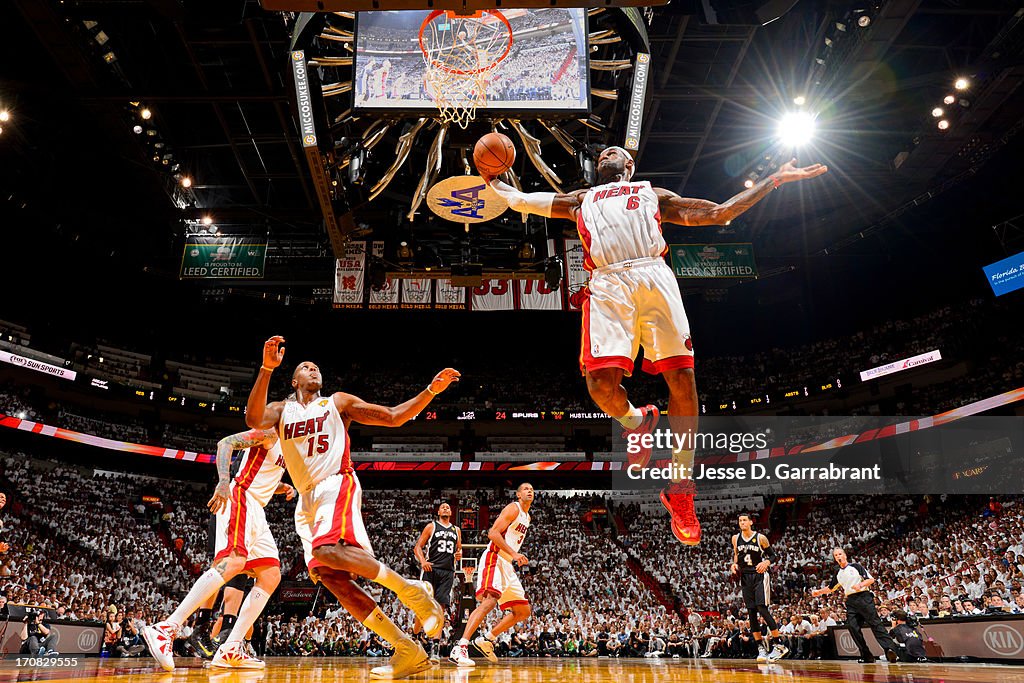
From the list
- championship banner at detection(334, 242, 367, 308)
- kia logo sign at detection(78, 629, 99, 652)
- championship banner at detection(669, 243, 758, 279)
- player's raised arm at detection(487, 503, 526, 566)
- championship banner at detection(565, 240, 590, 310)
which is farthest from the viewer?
championship banner at detection(669, 243, 758, 279)

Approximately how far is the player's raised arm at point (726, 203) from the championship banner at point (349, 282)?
1249 cm

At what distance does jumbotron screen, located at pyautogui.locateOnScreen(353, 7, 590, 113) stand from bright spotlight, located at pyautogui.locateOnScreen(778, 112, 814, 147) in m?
8.88

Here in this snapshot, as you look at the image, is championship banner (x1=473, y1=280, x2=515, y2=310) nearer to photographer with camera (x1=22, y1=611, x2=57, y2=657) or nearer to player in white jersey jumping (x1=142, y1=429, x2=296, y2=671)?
player in white jersey jumping (x1=142, y1=429, x2=296, y2=671)

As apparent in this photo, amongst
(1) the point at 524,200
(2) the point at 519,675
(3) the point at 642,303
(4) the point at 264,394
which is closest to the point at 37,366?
(4) the point at 264,394

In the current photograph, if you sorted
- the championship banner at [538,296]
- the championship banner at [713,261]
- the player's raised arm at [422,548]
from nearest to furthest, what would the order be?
the player's raised arm at [422,548]
the championship banner at [538,296]
the championship banner at [713,261]

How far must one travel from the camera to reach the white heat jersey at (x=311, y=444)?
4.26m

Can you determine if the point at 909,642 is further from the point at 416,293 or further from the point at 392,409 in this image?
the point at 416,293

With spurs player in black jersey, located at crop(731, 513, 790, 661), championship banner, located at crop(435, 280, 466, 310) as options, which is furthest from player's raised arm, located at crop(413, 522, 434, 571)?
championship banner, located at crop(435, 280, 466, 310)

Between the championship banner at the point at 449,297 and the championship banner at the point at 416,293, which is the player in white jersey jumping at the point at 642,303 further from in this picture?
the championship banner at the point at 416,293

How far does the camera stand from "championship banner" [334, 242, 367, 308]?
15.9m

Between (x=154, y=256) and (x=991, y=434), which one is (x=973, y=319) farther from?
(x=154, y=256)

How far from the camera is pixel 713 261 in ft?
53.9

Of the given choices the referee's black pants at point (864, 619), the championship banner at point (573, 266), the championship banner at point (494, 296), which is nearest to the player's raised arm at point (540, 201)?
the referee's black pants at point (864, 619)

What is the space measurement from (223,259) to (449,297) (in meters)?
Answer: 5.66
